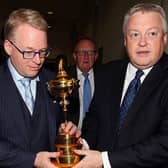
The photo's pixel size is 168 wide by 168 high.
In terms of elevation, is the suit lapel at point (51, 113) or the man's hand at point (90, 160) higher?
the suit lapel at point (51, 113)

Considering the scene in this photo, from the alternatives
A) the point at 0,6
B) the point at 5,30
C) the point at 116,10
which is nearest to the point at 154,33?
the point at 5,30

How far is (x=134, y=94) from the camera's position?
194 cm

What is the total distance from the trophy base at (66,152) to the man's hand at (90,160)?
1.0 inches

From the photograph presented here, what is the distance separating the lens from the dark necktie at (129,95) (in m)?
1.95

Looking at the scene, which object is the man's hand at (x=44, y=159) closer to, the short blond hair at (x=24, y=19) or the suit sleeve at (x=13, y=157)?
the suit sleeve at (x=13, y=157)

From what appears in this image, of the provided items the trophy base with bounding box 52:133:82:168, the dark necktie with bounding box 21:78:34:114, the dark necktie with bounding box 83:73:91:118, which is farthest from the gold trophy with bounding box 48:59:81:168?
the dark necktie with bounding box 83:73:91:118

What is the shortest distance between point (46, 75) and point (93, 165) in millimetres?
559

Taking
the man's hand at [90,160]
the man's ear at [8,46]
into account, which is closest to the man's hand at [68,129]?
the man's hand at [90,160]

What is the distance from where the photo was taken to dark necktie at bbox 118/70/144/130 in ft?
6.39

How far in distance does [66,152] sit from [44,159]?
108 mm

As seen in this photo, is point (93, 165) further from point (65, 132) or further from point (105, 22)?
point (105, 22)

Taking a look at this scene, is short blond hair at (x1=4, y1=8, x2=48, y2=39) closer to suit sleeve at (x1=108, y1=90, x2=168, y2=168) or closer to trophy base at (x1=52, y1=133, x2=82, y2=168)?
trophy base at (x1=52, y1=133, x2=82, y2=168)

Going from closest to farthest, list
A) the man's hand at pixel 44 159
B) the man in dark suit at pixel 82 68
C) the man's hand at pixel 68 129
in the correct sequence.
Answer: the man's hand at pixel 44 159
the man's hand at pixel 68 129
the man in dark suit at pixel 82 68

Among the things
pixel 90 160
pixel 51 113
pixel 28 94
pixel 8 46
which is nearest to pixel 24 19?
pixel 8 46
